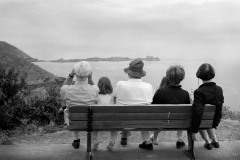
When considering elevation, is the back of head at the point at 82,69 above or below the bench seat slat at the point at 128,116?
above

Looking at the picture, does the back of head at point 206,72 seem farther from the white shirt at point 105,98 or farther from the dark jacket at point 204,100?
the white shirt at point 105,98

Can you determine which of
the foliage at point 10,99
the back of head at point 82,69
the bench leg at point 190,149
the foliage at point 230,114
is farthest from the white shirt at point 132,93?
the foliage at point 230,114

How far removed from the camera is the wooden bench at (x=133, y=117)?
5.01 metres

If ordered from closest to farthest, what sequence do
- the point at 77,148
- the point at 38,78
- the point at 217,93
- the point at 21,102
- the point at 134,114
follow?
the point at 134,114
the point at 217,93
the point at 77,148
the point at 21,102
the point at 38,78

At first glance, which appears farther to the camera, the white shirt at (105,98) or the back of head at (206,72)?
the white shirt at (105,98)

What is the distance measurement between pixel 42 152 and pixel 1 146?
0.80m

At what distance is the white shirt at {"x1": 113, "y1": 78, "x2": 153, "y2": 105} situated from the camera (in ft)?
17.7

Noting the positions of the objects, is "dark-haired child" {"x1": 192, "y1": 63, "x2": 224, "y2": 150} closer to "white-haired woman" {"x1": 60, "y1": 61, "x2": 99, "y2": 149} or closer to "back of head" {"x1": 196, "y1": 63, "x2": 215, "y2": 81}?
"back of head" {"x1": 196, "y1": 63, "x2": 215, "y2": 81}

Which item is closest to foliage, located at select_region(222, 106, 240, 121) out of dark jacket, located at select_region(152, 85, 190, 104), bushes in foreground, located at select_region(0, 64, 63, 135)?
bushes in foreground, located at select_region(0, 64, 63, 135)

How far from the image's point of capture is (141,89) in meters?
5.42

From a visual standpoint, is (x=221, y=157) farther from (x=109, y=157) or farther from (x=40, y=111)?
(x=40, y=111)

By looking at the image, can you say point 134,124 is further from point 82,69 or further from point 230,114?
point 230,114

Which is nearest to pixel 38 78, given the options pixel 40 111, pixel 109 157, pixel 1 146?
pixel 40 111

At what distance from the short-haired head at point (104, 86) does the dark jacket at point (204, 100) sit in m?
1.33
